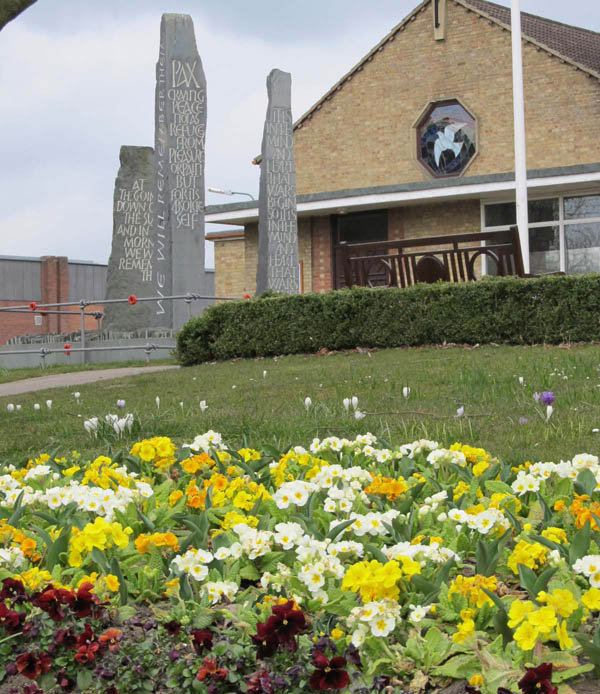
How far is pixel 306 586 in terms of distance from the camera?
7.09 feet

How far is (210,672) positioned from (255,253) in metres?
22.8

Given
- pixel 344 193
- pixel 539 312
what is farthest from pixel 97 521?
pixel 344 193

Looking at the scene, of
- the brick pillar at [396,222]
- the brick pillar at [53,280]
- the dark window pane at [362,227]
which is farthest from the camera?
the brick pillar at [53,280]

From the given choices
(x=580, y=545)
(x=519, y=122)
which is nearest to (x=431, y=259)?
(x=519, y=122)

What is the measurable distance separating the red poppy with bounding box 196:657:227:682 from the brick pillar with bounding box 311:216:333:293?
21.8m

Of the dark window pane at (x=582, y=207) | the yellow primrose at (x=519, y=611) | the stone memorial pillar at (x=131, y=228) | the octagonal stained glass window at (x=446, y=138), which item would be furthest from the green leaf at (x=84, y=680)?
the octagonal stained glass window at (x=446, y=138)

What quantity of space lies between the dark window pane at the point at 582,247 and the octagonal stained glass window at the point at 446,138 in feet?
13.8

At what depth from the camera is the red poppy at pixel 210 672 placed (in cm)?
183

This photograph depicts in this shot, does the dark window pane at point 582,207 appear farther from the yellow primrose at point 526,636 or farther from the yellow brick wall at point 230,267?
the yellow primrose at point 526,636

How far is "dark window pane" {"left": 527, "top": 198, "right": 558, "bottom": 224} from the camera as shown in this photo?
21.1 m

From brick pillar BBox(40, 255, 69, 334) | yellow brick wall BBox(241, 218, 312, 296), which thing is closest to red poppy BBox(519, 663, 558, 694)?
yellow brick wall BBox(241, 218, 312, 296)

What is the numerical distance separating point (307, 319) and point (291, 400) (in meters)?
4.46

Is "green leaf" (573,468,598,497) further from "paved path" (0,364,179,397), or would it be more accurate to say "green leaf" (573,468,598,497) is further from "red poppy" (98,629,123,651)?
"paved path" (0,364,179,397)

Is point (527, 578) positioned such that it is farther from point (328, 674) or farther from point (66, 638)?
point (66, 638)
